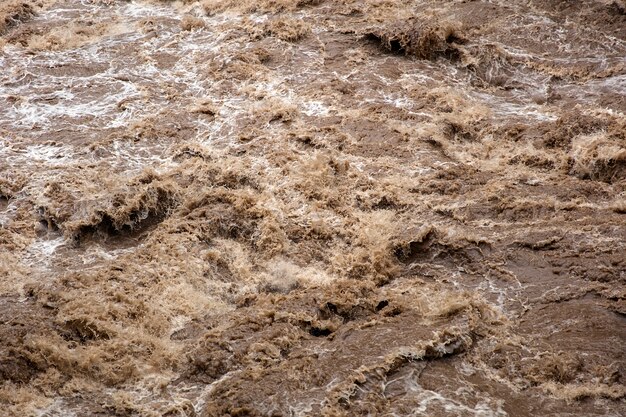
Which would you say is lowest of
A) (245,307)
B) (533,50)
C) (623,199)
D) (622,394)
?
(245,307)

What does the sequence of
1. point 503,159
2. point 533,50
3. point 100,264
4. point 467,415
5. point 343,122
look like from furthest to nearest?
1. point 533,50
2. point 343,122
3. point 503,159
4. point 100,264
5. point 467,415

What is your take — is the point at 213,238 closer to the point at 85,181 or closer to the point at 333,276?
the point at 333,276

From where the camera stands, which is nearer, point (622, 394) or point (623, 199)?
point (622, 394)

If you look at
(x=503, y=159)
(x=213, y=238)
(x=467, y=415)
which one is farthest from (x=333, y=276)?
(x=503, y=159)

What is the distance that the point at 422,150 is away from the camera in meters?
8.25

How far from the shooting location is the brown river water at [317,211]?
5363mm

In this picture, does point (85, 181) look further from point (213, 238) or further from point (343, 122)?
point (343, 122)

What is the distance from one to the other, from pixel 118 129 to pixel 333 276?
13.1 feet

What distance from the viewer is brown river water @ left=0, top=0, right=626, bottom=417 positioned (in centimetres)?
536

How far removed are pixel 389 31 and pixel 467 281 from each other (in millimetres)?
5083

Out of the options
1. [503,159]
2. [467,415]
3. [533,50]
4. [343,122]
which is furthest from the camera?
[533,50]

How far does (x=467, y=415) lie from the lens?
488 centimetres

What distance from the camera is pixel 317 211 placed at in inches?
294

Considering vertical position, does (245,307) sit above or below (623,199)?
below
